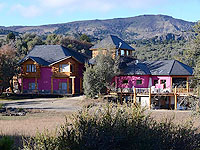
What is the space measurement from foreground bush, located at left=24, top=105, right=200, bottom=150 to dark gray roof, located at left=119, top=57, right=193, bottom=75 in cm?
2373

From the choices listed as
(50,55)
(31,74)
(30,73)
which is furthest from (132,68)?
(30,73)

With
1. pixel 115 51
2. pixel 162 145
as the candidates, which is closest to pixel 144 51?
pixel 115 51

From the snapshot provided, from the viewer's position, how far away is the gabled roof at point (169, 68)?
104 feet

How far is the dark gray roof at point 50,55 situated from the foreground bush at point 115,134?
94.9 feet

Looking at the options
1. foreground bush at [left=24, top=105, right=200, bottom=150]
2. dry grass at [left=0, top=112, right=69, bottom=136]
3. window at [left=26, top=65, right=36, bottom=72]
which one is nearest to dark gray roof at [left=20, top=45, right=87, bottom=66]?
window at [left=26, top=65, right=36, bottom=72]

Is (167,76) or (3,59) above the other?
(3,59)

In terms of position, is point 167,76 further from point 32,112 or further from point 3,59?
point 3,59

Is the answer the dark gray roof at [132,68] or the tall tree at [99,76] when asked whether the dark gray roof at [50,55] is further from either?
the tall tree at [99,76]

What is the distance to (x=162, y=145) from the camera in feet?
26.8

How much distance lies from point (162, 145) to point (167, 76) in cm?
2483


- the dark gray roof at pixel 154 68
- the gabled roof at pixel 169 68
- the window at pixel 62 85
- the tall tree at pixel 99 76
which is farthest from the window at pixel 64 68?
the gabled roof at pixel 169 68

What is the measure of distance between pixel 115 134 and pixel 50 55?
106 feet

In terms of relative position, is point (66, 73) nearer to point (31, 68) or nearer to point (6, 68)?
point (31, 68)

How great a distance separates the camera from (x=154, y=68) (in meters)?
34.1
